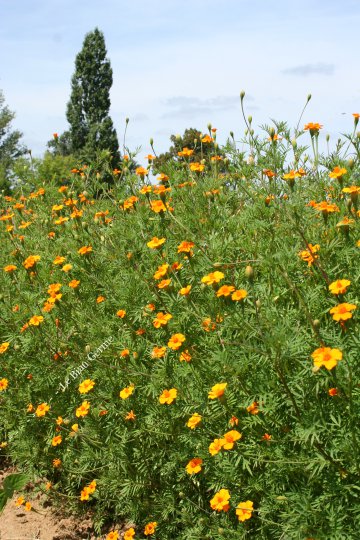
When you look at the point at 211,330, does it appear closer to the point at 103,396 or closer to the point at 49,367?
the point at 103,396

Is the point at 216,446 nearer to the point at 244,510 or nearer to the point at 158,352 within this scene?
the point at 244,510

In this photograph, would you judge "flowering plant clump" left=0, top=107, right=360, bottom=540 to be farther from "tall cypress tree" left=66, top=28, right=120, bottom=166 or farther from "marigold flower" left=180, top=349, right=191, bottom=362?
"tall cypress tree" left=66, top=28, right=120, bottom=166

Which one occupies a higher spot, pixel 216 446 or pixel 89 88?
pixel 89 88

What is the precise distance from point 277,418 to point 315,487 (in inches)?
12.8

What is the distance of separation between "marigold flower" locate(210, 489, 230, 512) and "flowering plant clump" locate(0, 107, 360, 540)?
19 mm

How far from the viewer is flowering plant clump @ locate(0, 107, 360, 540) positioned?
2541mm

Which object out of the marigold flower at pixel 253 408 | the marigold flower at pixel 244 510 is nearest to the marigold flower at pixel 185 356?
the marigold flower at pixel 253 408

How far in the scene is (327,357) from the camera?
212cm

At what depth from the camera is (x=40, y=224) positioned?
5.91 metres

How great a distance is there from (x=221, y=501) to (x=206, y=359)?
0.66 meters

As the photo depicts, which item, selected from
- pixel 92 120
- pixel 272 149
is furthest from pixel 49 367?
pixel 92 120

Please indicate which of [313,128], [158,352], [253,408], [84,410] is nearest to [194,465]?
[253,408]

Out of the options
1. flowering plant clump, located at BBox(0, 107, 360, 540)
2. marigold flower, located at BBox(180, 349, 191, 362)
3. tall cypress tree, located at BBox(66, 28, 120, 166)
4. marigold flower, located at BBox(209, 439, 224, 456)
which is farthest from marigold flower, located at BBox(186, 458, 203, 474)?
tall cypress tree, located at BBox(66, 28, 120, 166)

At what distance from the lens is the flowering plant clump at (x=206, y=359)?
2.54 meters
